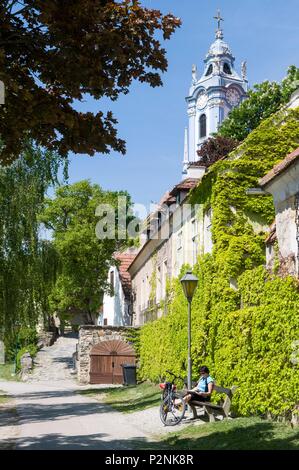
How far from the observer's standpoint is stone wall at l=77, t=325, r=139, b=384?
32.8 meters

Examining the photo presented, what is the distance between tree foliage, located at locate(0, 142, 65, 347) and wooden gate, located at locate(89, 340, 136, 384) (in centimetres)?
1215

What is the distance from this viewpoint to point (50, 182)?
66.3ft

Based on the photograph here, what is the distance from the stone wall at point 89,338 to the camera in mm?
32750

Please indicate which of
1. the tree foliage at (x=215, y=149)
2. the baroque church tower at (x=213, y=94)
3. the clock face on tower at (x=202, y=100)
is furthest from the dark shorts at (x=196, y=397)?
the clock face on tower at (x=202, y=100)

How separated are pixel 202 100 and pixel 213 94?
2611mm

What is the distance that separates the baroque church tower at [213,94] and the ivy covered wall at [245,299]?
190 feet

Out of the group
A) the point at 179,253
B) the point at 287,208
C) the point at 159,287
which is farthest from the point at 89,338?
the point at 287,208

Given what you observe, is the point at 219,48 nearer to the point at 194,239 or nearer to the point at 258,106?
the point at 258,106

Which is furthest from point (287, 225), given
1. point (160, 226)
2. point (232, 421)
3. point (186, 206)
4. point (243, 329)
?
point (160, 226)

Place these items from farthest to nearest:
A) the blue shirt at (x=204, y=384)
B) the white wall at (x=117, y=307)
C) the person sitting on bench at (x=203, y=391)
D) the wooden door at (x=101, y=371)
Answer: the white wall at (x=117, y=307) < the wooden door at (x=101, y=371) < the blue shirt at (x=204, y=384) < the person sitting on bench at (x=203, y=391)

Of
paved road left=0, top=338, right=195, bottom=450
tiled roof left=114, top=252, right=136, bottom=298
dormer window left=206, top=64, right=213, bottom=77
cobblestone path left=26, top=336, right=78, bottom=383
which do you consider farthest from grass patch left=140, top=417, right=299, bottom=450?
dormer window left=206, top=64, right=213, bottom=77

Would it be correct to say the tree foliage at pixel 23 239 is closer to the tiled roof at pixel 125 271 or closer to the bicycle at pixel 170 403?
the bicycle at pixel 170 403

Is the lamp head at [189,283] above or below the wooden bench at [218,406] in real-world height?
above
